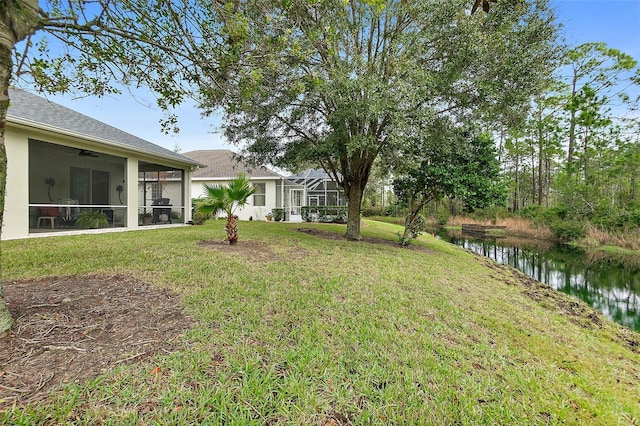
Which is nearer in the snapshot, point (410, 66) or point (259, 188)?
point (410, 66)

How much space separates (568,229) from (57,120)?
23.6 metres

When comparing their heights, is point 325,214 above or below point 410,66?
below

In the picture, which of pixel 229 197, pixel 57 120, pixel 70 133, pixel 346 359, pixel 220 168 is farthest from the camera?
pixel 220 168

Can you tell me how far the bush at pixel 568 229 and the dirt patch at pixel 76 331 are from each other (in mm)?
20050

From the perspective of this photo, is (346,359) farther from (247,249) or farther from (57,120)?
(57,120)

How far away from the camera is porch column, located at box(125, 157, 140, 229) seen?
440 inches

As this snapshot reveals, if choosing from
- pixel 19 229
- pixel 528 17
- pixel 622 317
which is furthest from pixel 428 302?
pixel 19 229

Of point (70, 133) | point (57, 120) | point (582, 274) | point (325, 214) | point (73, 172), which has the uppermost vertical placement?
point (57, 120)

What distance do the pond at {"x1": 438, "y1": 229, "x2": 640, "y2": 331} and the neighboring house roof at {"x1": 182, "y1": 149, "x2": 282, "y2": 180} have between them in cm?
1418

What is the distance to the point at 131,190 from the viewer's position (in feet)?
37.0

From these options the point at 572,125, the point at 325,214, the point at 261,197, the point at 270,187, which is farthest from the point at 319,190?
the point at 572,125

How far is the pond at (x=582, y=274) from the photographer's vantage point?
711 cm

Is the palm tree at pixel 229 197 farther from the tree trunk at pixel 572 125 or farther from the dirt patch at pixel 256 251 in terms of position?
the tree trunk at pixel 572 125

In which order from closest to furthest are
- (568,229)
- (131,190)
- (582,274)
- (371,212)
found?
(582,274), (131,190), (568,229), (371,212)
